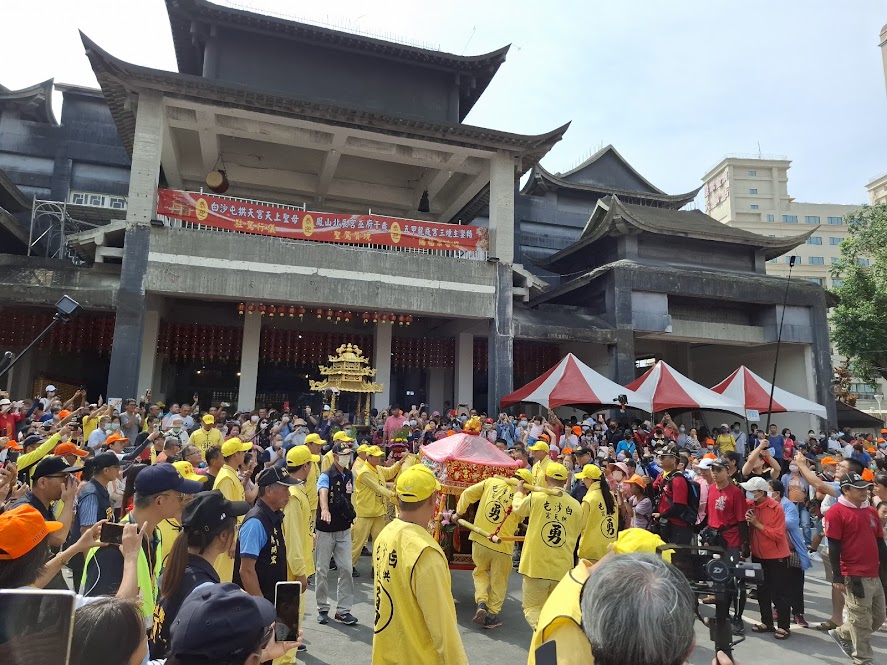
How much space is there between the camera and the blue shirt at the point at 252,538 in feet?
12.0

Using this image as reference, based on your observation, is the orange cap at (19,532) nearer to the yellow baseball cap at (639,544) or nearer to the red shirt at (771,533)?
the yellow baseball cap at (639,544)

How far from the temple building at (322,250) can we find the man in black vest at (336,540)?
10.4 meters

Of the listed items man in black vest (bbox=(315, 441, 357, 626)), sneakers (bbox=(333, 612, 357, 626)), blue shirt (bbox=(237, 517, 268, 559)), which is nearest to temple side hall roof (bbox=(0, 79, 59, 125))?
man in black vest (bbox=(315, 441, 357, 626))

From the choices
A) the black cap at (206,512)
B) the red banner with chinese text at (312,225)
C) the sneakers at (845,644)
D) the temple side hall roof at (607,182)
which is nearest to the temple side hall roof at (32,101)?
the red banner with chinese text at (312,225)

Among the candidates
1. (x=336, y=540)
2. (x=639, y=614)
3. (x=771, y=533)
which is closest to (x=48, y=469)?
(x=336, y=540)

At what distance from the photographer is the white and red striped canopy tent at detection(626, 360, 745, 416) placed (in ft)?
48.9

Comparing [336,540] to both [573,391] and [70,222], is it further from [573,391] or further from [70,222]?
[70,222]

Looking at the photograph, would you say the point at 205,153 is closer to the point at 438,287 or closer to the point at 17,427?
the point at 438,287

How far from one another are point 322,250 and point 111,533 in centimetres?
1373

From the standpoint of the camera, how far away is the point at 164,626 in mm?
2654

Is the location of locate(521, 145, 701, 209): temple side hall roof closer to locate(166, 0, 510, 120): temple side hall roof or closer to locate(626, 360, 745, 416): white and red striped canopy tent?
locate(166, 0, 510, 120): temple side hall roof

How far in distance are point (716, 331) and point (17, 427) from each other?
66.9ft

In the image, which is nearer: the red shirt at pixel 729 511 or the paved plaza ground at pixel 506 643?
the paved plaza ground at pixel 506 643

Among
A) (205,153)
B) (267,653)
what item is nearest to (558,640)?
(267,653)
